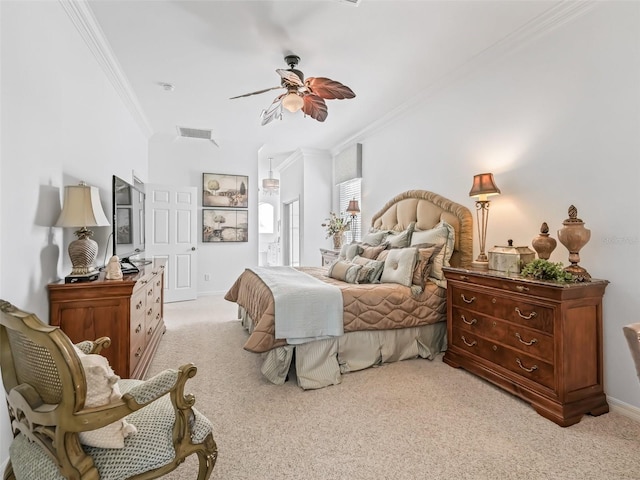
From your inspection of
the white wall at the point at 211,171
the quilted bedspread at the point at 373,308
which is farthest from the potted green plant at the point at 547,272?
the white wall at the point at 211,171

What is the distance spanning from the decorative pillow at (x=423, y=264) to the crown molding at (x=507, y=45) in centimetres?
182

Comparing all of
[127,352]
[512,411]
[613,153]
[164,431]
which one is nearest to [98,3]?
[127,352]

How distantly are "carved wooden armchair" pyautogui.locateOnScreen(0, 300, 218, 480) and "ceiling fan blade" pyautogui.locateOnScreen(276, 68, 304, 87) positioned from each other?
239 cm

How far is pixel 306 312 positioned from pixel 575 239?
1.94m

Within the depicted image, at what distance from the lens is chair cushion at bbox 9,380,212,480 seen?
1074 mm

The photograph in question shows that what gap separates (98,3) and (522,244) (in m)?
3.83

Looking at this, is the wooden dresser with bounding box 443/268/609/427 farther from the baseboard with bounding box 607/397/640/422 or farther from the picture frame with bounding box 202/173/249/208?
the picture frame with bounding box 202/173/249/208

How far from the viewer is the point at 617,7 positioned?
2.19m

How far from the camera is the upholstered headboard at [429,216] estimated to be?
337cm

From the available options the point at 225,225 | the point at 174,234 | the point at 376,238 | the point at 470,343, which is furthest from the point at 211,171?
the point at 470,343

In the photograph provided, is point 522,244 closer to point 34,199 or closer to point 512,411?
point 512,411

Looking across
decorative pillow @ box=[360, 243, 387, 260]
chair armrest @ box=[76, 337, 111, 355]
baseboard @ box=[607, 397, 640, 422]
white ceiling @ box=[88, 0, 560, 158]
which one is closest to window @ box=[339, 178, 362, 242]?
decorative pillow @ box=[360, 243, 387, 260]

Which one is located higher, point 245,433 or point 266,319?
point 266,319

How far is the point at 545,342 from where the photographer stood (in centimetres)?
216
